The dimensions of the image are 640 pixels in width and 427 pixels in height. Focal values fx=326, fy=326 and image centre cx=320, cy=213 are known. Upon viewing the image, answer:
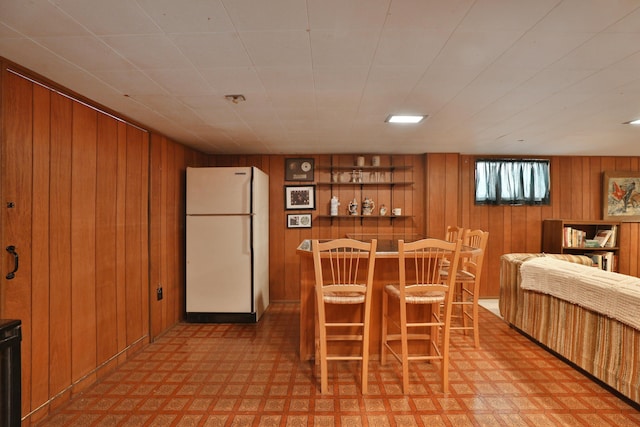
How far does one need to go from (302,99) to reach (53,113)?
69.0 inches

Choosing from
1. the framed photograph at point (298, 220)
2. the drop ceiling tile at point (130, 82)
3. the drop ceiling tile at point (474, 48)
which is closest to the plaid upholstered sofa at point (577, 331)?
the drop ceiling tile at point (474, 48)

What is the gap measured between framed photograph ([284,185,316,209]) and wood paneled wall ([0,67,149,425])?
7.24ft

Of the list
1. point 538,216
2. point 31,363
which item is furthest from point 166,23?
point 538,216

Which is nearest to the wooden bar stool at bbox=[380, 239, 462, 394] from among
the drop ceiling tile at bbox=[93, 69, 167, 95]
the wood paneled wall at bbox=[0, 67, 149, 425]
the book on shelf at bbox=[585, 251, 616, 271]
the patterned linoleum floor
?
the patterned linoleum floor

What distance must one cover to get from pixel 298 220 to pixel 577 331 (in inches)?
138

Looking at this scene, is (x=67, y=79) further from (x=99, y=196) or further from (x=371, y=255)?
(x=371, y=255)

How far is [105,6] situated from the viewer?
4.70 feet

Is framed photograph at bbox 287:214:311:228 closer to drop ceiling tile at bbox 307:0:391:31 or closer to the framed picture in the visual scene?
drop ceiling tile at bbox 307:0:391:31

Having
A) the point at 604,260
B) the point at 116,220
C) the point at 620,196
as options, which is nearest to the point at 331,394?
the point at 116,220

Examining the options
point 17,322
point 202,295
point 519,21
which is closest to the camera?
point 17,322

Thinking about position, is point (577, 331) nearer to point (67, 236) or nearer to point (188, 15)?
point (188, 15)

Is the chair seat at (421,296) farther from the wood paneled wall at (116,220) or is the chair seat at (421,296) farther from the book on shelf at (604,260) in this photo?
the book on shelf at (604,260)

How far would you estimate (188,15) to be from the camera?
1.50 m

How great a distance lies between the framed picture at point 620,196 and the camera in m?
5.09
